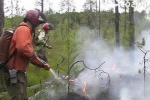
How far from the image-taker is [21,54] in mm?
4508

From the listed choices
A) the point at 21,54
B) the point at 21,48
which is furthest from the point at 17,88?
the point at 21,48

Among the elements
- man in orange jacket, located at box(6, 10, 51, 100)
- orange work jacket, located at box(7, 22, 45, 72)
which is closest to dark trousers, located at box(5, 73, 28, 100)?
man in orange jacket, located at box(6, 10, 51, 100)

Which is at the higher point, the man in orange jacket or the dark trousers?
the man in orange jacket

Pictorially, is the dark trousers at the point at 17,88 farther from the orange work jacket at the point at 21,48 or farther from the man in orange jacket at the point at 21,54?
the orange work jacket at the point at 21,48

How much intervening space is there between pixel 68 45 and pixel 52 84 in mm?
2202

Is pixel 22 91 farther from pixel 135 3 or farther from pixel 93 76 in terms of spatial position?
pixel 135 3

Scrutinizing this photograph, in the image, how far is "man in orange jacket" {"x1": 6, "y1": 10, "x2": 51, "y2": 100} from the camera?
14.5 ft

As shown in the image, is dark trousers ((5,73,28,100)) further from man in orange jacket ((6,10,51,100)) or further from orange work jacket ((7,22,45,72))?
orange work jacket ((7,22,45,72))

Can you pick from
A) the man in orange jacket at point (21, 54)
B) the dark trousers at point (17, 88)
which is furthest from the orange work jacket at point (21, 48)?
the dark trousers at point (17, 88)

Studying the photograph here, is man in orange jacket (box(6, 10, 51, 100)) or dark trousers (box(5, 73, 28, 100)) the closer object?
man in orange jacket (box(6, 10, 51, 100))

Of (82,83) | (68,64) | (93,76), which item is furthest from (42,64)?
(93,76)

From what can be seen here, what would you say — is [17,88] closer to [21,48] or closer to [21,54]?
[21,54]

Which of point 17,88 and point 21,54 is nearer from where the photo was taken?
point 21,54

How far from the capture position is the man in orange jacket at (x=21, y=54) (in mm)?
4406
